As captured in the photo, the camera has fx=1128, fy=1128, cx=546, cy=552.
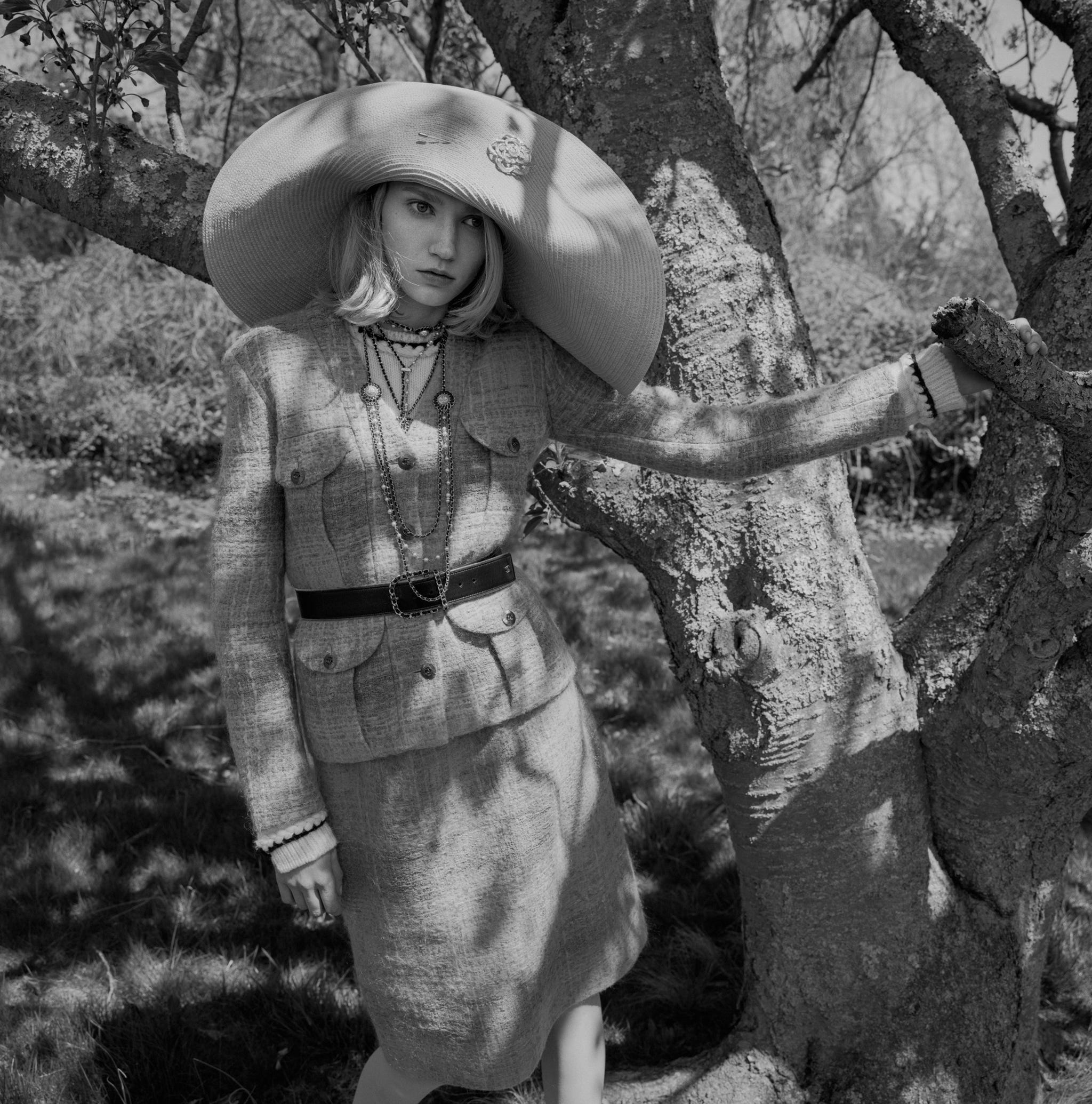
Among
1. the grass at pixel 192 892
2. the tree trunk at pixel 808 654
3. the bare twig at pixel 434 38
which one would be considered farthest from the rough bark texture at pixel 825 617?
the bare twig at pixel 434 38

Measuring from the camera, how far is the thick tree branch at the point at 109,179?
206cm

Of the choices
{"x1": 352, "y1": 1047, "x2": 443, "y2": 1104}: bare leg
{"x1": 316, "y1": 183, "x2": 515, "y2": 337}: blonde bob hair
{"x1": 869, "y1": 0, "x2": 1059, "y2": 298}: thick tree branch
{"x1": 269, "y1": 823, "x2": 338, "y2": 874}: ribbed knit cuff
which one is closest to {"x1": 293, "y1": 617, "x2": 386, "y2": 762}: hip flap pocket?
{"x1": 269, "y1": 823, "x2": 338, "y2": 874}: ribbed knit cuff

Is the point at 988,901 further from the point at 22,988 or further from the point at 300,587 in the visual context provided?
the point at 22,988

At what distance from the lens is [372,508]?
171 cm

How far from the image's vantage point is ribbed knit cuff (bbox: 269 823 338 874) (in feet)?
5.66

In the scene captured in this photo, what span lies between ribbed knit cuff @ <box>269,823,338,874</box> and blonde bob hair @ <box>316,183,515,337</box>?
79cm

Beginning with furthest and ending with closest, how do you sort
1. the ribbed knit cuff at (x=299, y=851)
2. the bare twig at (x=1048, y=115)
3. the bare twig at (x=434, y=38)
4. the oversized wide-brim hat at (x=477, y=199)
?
1. the bare twig at (x=434, y=38)
2. the bare twig at (x=1048, y=115)
3. the ribbed knit cuff at (x=299, y=851)
4. the oversized wide-brim hat at (x=477, y=199)

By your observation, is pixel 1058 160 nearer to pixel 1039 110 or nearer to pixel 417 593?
pixel 1039 110

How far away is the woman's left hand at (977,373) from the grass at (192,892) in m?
1.54

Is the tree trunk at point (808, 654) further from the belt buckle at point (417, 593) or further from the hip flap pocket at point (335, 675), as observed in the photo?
Result: the hip flap pocket at point (335, 675)

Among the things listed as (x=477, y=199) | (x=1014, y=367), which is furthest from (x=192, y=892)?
(x=1014, y=367)

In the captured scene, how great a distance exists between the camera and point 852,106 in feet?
27.3

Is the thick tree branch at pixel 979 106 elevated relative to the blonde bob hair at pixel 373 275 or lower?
elevated

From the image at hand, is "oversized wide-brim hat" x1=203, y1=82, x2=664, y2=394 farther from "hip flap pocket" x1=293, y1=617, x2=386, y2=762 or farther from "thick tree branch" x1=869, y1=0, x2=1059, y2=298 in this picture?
"thick tree branch" x1=869, y1=0, x2=1059, y2=298
